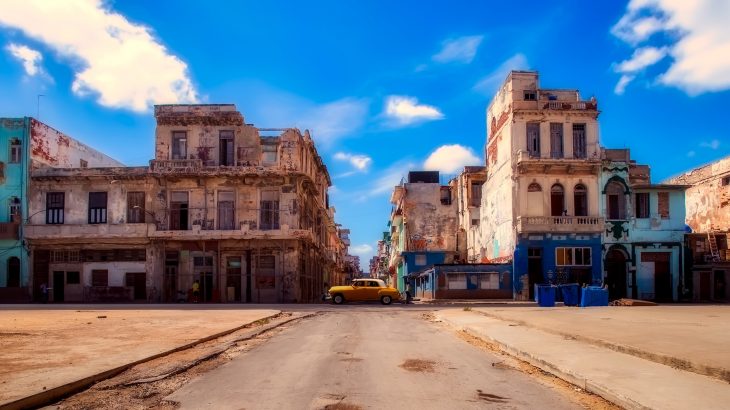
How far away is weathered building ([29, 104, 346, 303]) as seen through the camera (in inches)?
1578

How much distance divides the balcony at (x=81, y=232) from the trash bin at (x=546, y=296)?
24.1 metres

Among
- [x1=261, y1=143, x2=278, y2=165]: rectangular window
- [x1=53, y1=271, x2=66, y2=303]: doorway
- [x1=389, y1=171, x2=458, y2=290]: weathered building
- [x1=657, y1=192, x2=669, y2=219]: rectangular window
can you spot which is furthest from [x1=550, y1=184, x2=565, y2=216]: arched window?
[x1=53, y1=271, x2=66, y2=303]: doorway

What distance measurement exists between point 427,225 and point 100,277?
3026 cm

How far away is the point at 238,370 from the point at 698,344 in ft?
26.2

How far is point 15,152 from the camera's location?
135 ft

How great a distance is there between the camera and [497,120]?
4525 cm

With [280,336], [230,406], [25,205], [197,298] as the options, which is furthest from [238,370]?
[25,205]

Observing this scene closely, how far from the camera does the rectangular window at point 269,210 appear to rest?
40.8 m

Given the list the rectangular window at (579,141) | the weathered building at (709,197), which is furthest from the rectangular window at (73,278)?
the weathered building at (709,197)

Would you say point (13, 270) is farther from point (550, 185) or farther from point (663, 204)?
point (663, 204)

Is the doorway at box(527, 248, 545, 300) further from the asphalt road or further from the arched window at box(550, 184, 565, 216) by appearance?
the asphalt road

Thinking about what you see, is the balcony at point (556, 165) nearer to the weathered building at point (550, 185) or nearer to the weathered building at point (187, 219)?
the weathered building at point (550, 185)

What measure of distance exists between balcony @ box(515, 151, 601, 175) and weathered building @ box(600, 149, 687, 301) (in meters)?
0.91

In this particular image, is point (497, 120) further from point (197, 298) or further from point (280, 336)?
point (280, 336)
